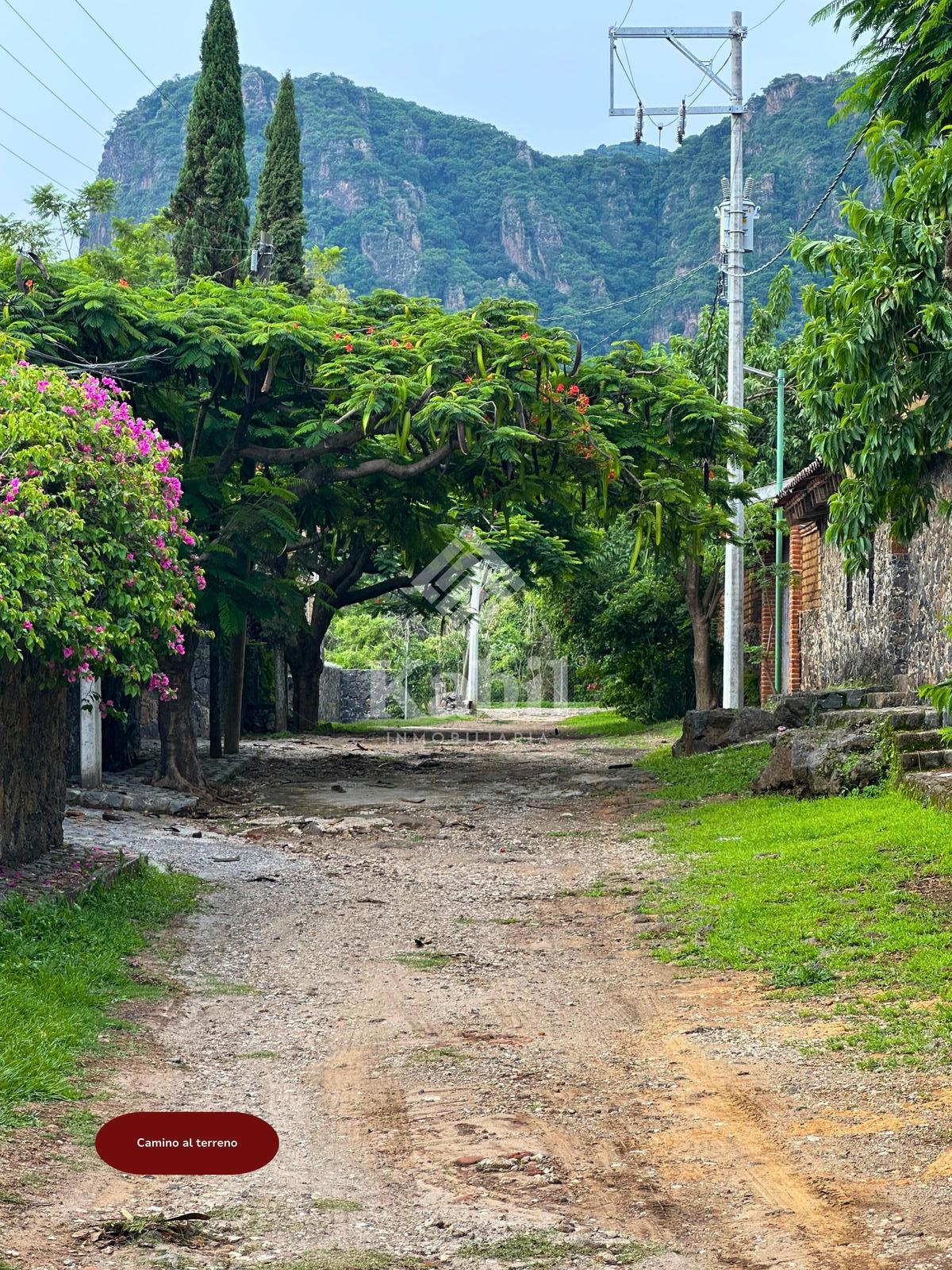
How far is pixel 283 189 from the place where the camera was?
34.4m

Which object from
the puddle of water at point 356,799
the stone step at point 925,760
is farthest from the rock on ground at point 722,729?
the stone step at point 925,760

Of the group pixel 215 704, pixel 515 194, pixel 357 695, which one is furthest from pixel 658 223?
pixel 215 704

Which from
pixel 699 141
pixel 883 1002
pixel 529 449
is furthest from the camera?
pixel 699 141

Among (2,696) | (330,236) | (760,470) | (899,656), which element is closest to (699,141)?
(330,236)

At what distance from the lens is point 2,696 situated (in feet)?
34.6

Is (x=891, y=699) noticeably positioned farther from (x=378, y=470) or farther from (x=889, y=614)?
(x=378, y=470)

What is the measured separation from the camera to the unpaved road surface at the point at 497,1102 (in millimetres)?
4617

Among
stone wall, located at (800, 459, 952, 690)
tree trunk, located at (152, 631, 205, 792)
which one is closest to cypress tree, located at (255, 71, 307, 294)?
stone wall, located at (800, 459, 952, 690)

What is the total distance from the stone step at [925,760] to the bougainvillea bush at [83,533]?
689cm

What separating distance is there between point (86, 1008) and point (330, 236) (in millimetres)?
101813

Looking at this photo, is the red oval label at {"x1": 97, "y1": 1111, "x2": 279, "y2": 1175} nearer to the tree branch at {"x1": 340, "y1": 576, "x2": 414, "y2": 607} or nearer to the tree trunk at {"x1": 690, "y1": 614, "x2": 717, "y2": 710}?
the tree trunk at {"x1": 690, "y1": 614, "x2": 717, "y2": 710}

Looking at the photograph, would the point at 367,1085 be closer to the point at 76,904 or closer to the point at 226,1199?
the point at 226,1199

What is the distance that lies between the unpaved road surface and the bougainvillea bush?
2.16m

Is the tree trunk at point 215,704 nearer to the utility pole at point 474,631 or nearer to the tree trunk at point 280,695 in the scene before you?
the tree trunk at point 280,695
